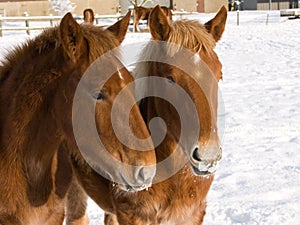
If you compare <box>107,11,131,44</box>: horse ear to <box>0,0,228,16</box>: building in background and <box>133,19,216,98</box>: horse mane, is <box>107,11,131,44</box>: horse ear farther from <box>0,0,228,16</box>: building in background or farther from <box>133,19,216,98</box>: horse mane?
<box>0,0,228,16</box>: building in background

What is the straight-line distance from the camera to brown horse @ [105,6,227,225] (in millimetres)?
3152

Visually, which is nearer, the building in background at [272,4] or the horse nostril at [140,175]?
the horse nostril at [140,175]

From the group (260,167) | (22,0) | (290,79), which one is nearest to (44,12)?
(22,0)

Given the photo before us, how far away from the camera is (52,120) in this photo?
313cm

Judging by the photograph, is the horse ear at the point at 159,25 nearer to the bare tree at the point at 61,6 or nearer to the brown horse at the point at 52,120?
the brown horse at the point at 52,120

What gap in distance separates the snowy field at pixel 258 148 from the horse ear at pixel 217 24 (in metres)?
1.81

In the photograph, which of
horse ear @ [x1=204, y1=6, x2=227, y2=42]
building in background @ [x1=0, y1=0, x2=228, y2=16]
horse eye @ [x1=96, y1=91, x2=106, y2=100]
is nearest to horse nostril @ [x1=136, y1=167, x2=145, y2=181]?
horse eye @ [x1=96, y1=91, x2=106, y2=100]

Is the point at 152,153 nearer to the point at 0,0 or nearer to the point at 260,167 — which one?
the point at 260,167

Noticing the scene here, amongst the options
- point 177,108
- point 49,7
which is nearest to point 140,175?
point 177,108

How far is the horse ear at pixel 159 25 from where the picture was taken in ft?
10.9

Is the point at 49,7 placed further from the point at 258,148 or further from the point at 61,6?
the point at 258,148

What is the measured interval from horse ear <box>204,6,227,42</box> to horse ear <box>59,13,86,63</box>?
3.50 feet

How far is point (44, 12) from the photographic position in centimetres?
4094

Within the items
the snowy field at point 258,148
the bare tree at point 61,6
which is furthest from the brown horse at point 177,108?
the bare tree at point 61,6
